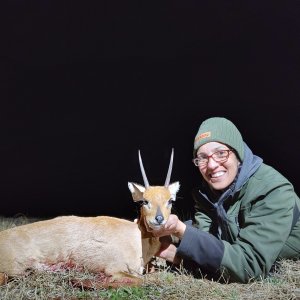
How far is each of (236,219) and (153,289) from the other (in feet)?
2.42

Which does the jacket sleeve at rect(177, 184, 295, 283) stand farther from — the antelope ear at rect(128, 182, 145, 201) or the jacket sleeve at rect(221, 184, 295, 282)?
the antelope ear at rect(128, 182, 145, 201)

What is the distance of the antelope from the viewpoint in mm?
3145

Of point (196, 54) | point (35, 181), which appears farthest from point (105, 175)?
point (196, 54)

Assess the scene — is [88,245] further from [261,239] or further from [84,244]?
[261,239]

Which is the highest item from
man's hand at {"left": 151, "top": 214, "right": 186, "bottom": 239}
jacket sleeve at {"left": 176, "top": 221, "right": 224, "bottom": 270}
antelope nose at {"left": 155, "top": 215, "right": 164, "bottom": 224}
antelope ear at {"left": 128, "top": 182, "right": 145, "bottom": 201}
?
antelope ear at {"left": 128, "top": 182, "right": 145, "bottom": 201}

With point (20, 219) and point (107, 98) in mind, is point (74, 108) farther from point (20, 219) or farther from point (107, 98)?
point (20, 219)

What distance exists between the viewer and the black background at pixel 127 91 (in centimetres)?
521

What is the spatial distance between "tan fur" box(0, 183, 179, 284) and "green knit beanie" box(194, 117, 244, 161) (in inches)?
16.3

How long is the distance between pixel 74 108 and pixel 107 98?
344 mm

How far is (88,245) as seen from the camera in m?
3.20

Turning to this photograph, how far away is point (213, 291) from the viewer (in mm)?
3141

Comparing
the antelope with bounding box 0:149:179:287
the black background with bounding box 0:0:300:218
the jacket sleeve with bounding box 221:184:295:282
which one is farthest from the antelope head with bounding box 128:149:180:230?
the black background with bounding box 0:0:300:218

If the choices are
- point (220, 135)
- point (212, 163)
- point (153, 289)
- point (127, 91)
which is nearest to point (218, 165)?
point (212, 163)

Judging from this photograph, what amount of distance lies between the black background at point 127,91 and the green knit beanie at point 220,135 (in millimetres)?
1891
